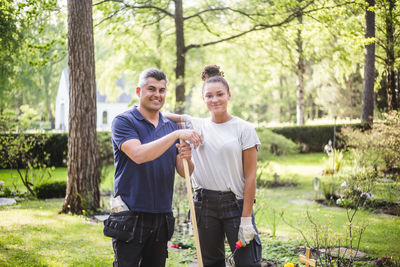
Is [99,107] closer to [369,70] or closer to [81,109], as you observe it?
[369,70]

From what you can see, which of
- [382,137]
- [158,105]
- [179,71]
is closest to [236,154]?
[158,105]

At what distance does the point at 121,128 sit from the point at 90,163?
4493mm

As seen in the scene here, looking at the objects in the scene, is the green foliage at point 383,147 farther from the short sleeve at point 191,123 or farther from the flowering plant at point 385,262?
the short sleeve at point 191,123

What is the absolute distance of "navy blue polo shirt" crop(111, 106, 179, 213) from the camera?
2324mm

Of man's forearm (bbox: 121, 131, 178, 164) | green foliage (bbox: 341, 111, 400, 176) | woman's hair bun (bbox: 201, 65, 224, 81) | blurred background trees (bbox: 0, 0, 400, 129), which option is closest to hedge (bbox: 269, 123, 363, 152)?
blurred background trees (bbox: 0, 0, 400, 129)

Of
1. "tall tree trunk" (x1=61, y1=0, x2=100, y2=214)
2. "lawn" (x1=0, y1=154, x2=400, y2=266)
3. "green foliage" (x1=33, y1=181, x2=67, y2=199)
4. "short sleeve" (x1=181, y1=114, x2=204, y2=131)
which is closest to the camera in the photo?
"short sleeve" (x1=181, y1=114, x2=204, y2=131)

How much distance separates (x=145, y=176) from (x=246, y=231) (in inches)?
30.4

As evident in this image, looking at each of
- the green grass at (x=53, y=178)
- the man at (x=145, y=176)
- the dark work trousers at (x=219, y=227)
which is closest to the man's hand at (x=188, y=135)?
the man at (x=145, y=176)

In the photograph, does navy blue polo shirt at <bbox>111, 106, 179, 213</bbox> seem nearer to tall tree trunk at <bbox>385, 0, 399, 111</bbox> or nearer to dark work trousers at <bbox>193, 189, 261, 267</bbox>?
dark work trousers at <bbox>193, 189, 261, 267</bbox>

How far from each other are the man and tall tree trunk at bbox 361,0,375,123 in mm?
5313

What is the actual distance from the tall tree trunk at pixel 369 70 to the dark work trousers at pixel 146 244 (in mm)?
5632

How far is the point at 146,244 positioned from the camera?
244 cm

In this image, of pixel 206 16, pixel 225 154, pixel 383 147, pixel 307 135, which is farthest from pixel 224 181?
pixel 307 135

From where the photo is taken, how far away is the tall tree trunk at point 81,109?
6359 millimetres
